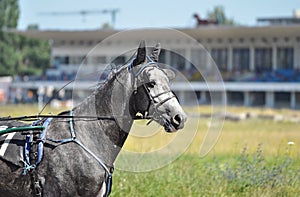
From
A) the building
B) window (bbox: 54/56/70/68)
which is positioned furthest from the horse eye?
window (bbox: 54/56/70/68)

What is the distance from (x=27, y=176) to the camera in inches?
208

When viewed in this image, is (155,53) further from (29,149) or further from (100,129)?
(29,149)

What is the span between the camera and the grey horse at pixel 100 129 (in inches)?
203

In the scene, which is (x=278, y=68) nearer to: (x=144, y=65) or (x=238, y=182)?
(x=238, y=182)

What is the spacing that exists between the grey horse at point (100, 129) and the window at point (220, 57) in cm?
4903

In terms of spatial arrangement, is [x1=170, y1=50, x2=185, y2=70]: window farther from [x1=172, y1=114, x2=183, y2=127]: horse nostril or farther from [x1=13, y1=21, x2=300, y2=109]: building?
[x1=172, y1=114, x2=183, y2=127]: horse nostril

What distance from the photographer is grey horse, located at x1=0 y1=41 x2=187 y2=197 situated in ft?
16.9

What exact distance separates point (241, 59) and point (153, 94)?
163ft

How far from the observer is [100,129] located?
17.7 ft

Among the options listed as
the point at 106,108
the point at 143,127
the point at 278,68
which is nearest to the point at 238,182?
the point at 143,127

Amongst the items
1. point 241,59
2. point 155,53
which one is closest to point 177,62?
point 241,59

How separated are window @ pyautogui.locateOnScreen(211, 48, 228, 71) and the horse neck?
4903cm

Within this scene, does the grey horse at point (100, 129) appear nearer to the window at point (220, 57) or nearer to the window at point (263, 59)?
the window at point (263, 59)

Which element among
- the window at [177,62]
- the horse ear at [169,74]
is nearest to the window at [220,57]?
the window at [177,62]
